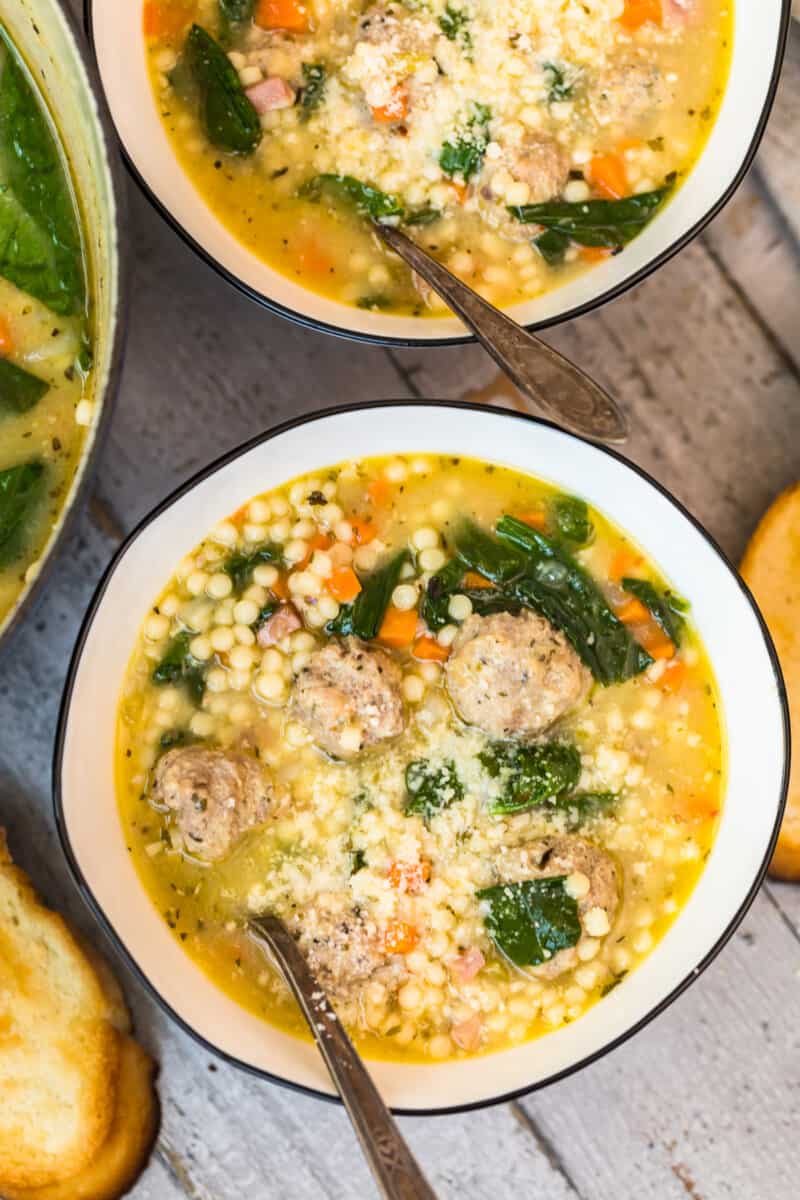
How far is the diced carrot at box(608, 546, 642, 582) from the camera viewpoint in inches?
126

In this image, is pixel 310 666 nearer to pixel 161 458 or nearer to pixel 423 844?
pixel 423 844

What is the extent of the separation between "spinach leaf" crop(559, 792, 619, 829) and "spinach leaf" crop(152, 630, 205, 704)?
1.06 metres

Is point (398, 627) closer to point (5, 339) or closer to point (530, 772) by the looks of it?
point (530, 772)

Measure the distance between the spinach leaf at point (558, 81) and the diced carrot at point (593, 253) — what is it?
41cm

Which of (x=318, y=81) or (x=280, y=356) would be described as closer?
(x=318, y=81)

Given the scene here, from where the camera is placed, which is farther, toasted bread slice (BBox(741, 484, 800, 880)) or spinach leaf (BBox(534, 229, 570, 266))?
toasted bread slice (BBox(741, 484, 800, 880))

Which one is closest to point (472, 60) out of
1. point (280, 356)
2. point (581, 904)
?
point (280, 356)

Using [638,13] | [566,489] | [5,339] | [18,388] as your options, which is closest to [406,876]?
[566,489]

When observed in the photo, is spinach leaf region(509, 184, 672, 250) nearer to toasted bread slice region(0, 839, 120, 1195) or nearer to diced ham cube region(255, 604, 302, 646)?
diced ham cube region(255, 604, 302, 646)

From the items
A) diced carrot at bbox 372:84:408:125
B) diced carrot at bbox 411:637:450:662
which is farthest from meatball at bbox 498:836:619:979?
diced carrot at bbox 372:84:408:125

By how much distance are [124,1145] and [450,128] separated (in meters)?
3.12

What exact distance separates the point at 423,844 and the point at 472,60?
2.14 m

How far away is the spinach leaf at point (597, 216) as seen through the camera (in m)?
3.18

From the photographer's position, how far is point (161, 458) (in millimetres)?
3621
